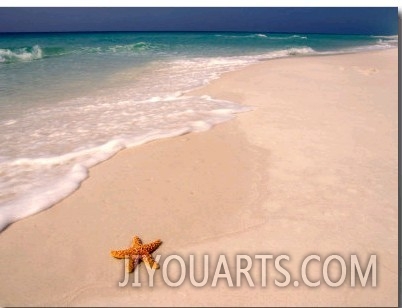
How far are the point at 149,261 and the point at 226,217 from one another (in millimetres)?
840

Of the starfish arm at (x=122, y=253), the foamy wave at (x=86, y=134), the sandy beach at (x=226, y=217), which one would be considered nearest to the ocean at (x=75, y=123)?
the foamy wave at (x=86, y=134)

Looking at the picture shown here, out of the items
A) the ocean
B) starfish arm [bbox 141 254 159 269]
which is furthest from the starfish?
the ocean

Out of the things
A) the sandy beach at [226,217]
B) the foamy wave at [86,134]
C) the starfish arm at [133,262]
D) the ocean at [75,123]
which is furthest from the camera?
the ocean at [75,123]

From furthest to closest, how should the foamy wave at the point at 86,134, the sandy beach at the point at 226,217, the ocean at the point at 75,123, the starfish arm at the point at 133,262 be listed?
the ocean at the point at 75,123
the foamy wave at the point at 86,134
the starfish arm at the point at 133,262
the sandy beach at the point at 226,217

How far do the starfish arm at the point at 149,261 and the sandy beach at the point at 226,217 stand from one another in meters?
0.05

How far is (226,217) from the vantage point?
300 centimetres

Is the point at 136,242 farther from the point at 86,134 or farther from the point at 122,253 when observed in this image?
the point at 86,134

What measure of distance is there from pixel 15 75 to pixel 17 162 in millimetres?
9551

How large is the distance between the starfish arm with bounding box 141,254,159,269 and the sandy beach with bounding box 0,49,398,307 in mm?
53

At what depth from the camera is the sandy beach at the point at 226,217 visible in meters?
2.32

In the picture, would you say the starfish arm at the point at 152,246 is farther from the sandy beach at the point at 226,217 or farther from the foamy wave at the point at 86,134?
the foamy wave at the point at 86,134

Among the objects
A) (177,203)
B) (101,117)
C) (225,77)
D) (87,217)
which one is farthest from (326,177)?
(225,77)

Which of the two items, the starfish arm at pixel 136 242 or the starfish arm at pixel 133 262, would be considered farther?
the starfish arm at pixel 136 242

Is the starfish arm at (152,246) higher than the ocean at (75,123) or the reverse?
the reverse
